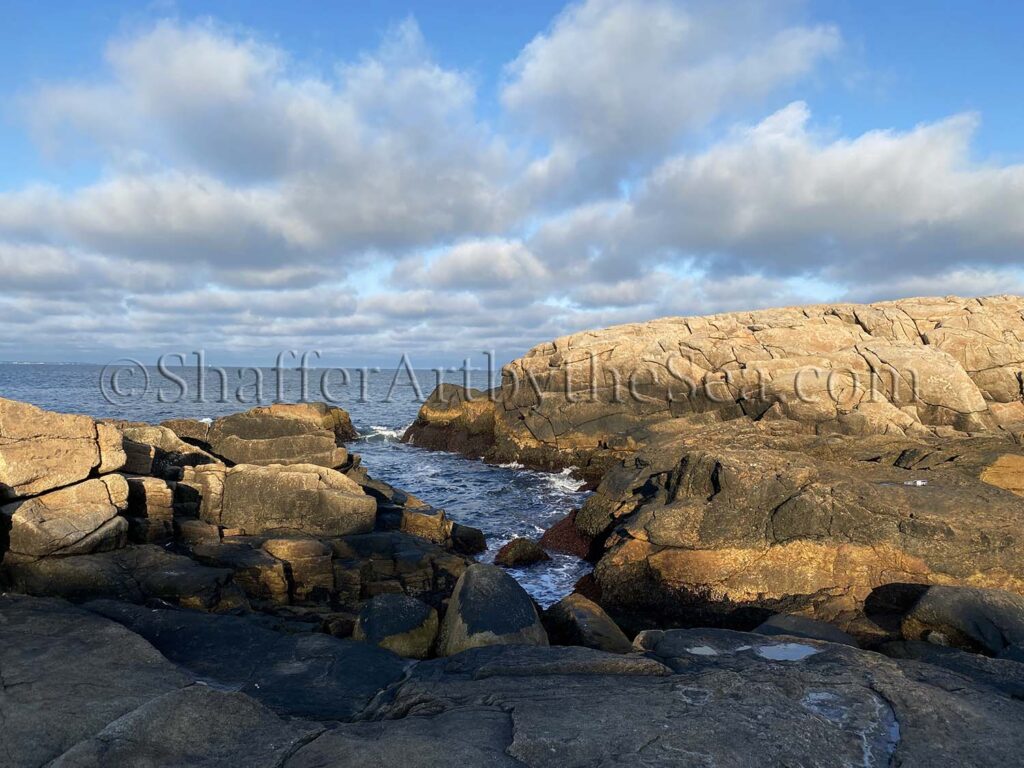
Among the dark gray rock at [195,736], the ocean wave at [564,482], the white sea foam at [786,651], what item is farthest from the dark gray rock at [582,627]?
the ocean wave at [564,482]

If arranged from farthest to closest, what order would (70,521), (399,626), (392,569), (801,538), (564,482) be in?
(564,482) < (392,569) < (801,538) < (70,521) < (399,626)

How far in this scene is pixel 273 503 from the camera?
662 inches

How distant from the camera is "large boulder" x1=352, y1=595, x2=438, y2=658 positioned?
32.1 ft

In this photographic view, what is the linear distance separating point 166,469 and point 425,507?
817 centimetres

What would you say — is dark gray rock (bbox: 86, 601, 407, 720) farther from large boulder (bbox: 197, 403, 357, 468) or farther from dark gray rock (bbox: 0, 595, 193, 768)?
large boulder (bbox: 197, 403, 357, 468)

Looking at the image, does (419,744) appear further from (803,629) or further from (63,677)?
(803,629)

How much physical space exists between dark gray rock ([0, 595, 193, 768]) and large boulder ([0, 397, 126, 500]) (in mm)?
4171

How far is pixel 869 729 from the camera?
559 cm

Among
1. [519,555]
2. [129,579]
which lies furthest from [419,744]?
[519,555]

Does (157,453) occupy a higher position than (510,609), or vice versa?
(157,453)

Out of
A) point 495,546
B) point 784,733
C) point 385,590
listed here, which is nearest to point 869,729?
point 784,733

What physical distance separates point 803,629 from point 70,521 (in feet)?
45.8

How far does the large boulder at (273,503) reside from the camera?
54.6 ft

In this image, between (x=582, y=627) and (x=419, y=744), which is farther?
(x=582, y=627)
